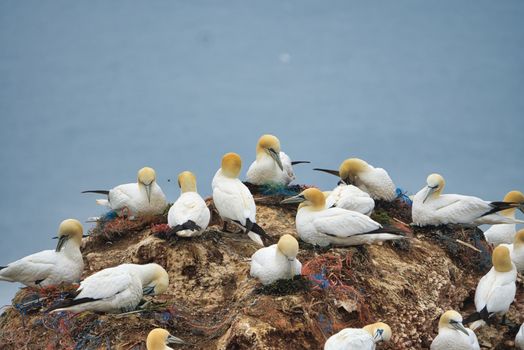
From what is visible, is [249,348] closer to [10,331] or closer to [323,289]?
[323,289]

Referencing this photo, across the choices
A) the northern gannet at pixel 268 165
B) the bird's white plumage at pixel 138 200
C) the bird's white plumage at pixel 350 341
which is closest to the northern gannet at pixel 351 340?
the bird's white plumage at pixel 350 341

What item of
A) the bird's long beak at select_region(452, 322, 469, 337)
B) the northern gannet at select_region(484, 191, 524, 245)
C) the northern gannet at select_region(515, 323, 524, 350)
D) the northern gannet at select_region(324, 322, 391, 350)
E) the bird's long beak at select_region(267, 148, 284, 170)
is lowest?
the northern gannet at select_region(515, 323, 524, 350)

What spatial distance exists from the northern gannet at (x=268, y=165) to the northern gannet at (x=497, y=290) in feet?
12.5

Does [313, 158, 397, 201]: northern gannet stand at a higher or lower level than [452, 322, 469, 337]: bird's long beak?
higher

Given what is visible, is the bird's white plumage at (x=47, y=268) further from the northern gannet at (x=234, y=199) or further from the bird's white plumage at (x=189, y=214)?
the northern gannet at (x=234, y=199)

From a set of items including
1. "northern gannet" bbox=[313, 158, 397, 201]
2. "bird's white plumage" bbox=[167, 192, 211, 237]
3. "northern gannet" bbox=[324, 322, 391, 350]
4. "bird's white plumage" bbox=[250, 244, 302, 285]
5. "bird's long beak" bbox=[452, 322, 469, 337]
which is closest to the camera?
"northern gannet" bbox=[324, 322, 391, 350]

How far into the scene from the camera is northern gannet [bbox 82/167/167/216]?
14.6 m

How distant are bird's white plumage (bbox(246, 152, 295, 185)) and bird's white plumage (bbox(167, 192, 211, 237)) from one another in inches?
86.7

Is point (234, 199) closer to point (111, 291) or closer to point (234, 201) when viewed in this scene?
point (234, 201)

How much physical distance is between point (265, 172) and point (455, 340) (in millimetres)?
4708

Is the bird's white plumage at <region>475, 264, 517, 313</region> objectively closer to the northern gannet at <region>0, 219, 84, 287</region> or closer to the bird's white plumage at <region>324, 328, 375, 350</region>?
the bird's white plumage at <region>324, 328, 375, 350</region>

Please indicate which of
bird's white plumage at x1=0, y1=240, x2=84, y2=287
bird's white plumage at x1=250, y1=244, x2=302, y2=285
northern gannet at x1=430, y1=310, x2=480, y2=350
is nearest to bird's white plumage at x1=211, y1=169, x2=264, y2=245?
bird's white plumage at x1=250, y1=244, x2=302, y2=285

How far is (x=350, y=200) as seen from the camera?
1374 cm

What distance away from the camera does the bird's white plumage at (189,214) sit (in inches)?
489
